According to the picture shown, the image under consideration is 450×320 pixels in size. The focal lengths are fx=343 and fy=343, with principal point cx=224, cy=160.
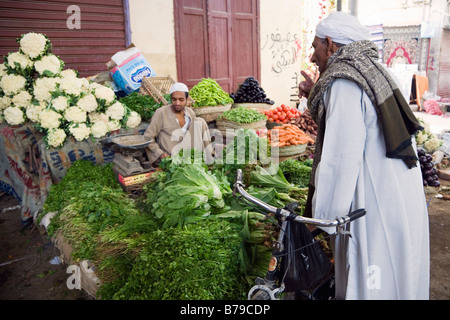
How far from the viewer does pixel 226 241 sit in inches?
94.0

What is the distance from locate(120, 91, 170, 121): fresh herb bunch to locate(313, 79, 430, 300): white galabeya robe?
149 inches

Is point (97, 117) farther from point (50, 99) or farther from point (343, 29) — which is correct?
point (343, 29)

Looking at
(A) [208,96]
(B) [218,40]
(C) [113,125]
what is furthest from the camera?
(B) [218,40]

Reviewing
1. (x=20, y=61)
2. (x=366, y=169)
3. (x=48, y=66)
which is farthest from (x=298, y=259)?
(x=20, y=61)

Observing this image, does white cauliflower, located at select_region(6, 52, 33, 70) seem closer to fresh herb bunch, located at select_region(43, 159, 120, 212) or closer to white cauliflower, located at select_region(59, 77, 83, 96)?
white cauliflower, located at select_region(59, 77, 83, 96)

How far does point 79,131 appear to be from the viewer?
4.32m

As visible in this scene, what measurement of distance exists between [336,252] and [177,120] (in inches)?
133

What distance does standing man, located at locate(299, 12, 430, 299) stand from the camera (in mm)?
1672

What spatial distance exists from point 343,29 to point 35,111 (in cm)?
400

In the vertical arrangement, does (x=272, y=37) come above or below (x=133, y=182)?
above

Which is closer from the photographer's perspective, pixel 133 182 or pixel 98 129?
pixel 133 182
